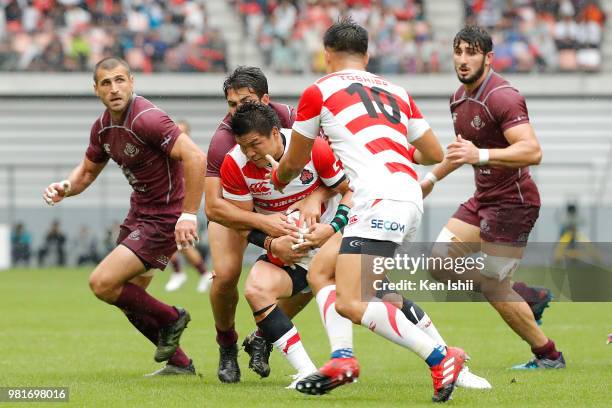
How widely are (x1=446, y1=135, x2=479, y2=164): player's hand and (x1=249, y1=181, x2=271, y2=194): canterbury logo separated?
1.44 m

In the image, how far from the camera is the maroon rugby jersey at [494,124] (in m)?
8.61

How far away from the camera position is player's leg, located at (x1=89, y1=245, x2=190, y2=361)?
28.3ft

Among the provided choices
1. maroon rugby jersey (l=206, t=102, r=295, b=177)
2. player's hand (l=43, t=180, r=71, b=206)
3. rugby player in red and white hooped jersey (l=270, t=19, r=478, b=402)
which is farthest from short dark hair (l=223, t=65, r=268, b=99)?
player's hand (l=43, t=180, r=71, b=206)

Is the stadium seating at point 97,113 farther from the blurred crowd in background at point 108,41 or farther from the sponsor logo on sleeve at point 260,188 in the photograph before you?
the sponsor logo on sleeve at point 260,188

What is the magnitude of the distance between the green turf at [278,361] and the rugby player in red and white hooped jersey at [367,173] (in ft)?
1.44

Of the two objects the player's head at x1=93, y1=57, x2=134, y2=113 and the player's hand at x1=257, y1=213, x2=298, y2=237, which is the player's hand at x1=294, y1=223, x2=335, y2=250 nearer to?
the player's hand at x1=257, y1=213, x2=298, y2=237

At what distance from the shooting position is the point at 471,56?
8875 millimetres

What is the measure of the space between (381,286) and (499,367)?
2.58m

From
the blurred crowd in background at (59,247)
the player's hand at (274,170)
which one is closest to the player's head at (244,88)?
the player's hand at (274,170)

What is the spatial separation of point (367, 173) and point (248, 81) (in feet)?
5.39

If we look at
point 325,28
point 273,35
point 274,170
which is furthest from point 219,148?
point 273,35

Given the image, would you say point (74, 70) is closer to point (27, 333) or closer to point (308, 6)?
point (308, 6)

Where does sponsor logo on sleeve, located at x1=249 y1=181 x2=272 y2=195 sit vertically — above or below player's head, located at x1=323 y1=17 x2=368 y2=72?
below

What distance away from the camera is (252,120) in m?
7.53
